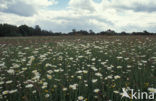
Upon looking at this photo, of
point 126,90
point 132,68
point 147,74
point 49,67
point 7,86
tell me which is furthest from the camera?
point 49,67

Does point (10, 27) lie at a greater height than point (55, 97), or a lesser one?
greater

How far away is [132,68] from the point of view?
4582 millimetres

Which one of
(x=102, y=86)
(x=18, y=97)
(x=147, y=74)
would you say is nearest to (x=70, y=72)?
(x=102, y=86)

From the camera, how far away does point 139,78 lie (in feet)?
12.4

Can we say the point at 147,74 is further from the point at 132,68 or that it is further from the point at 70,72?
the point at 70,72

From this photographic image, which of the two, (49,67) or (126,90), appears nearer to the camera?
(126,90)

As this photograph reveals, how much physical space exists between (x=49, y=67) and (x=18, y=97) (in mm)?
1838

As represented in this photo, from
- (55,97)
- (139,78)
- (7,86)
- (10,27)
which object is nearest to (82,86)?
(55,97)

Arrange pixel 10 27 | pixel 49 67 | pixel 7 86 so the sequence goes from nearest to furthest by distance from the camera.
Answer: pixel 7 86, pixel 49 67, pixel 10 27

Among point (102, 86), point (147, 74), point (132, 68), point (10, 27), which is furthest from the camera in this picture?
point (10, 27)

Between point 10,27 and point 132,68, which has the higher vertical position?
point 10,27

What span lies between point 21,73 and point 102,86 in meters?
2.33

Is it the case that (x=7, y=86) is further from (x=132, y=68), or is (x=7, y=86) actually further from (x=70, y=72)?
(x=132, y=68)

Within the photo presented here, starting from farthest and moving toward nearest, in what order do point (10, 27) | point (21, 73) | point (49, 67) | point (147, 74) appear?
point (10, 27), point (49, 67), point (21, 73), point (147, 74)
